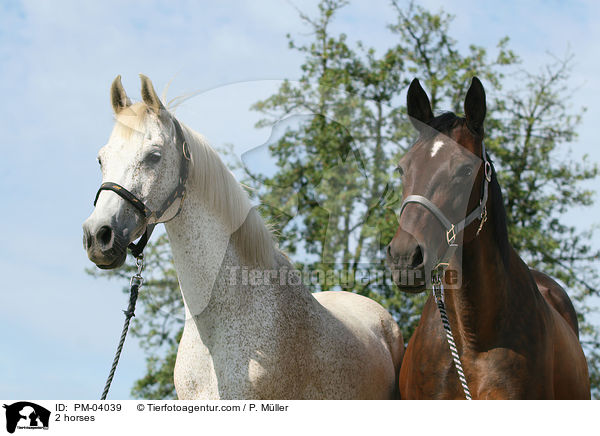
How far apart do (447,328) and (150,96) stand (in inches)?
91.8

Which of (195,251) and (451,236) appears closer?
(451,236)

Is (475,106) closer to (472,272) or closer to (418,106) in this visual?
(418,106)

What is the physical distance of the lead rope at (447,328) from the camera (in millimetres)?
3400

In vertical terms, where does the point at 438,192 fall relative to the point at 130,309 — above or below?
above

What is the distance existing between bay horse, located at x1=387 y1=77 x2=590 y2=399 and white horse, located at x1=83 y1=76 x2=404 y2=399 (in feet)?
2.83

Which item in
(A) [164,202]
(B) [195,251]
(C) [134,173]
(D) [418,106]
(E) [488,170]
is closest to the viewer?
(C) [134,173]

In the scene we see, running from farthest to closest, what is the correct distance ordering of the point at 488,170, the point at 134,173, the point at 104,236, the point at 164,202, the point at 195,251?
the point at 195,251 → the point at 488,170 → the point at 164,202 → the point at 134,173 → the point at 104,236

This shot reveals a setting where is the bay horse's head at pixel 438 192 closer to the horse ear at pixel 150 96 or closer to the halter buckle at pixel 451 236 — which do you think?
the halter buckle at pixel 451 236

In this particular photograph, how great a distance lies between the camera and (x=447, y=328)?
3.57 metres

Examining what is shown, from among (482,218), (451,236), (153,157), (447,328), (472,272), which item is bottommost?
(447,328)

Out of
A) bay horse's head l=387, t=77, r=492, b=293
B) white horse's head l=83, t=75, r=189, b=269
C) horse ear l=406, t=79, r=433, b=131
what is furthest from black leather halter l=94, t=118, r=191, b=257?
horse ear l=406, t=79, r=433, b=131
